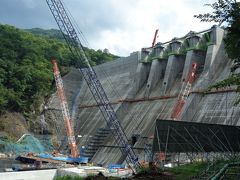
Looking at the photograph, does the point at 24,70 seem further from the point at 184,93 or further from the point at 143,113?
the point at 184,93

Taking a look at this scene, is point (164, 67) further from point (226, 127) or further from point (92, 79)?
point (226, 127)

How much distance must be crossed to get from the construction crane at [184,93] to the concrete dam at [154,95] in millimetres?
806

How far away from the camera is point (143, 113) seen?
55625 mm

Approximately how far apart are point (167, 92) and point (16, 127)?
1287 inches

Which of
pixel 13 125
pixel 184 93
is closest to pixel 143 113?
pixel 184 93

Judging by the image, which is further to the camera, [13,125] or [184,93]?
[13,125]

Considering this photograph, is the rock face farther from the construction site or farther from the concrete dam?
the concrete dam

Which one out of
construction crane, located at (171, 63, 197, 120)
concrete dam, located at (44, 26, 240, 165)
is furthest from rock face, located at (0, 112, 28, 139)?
construction crane, located at (171, 63, 197, 120)

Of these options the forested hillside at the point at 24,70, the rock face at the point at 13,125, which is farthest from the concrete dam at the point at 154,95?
the forested hillside at the point at 24,70

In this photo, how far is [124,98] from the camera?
63156mm

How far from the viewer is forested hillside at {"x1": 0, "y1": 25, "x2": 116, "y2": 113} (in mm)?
79750

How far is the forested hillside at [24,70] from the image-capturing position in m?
79.8

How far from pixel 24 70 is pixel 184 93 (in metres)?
46.3

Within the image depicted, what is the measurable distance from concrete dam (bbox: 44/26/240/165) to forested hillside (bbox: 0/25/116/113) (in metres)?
8.07
